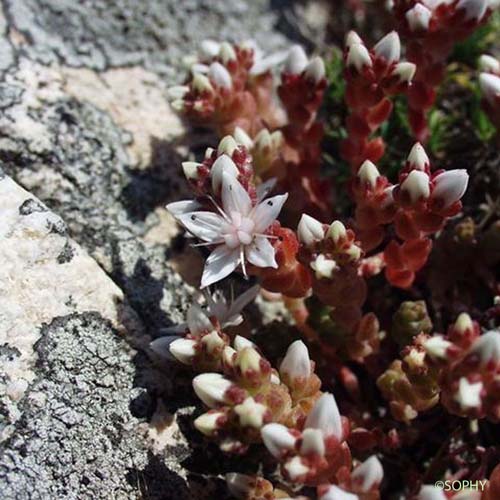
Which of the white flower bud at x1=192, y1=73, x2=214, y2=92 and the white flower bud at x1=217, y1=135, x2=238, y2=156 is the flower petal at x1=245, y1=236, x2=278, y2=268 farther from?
the white flower bud at x1=192, y1=73, x2=214, y2=92

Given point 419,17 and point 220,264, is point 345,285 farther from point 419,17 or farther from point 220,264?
point 419,17

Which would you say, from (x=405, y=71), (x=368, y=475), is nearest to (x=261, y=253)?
(x=368, y=475)

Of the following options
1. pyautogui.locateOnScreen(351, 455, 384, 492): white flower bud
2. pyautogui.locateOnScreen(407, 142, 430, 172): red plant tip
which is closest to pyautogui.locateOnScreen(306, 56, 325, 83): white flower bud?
pyautogui.locateOnScreen(407, 142, 430, 172): red plant tip

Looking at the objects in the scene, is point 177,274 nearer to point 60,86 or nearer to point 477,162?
point 60,86

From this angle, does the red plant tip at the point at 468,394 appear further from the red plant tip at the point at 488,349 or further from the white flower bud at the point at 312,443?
the white flower bud at the point at 312,443

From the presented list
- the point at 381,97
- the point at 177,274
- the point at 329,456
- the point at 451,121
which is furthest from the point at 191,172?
the point at 451,121
